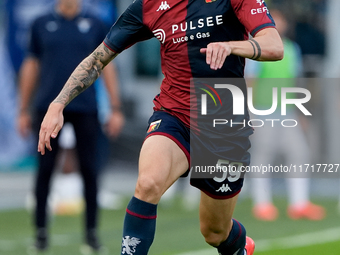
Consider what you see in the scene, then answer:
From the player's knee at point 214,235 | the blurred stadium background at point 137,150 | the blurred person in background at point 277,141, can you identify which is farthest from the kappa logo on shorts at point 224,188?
the blurred person in background at point 277,141

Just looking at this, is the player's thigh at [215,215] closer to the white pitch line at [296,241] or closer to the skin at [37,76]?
the white pitch line at [296,241]

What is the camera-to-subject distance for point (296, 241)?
7.55 m

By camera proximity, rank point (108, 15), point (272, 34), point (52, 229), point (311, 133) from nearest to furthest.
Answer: point (272, 34), point (52, 229), point (108, 15), point (311, 133)

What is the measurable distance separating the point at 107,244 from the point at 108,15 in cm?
646

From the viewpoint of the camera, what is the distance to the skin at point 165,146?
4227mm

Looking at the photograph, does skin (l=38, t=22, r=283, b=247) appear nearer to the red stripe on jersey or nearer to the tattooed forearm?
the tattooed forearm

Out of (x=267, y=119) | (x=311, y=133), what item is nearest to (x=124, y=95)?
(x=311, y=133)

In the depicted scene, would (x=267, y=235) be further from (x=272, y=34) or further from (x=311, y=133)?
(x=311, y=133)

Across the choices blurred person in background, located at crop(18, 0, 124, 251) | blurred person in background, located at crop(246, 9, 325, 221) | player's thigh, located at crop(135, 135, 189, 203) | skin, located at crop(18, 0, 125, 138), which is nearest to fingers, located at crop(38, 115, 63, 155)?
player's thigh, located at crop(135, 135, 189, 203)

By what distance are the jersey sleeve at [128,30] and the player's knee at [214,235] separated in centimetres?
149

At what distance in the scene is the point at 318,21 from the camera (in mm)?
14164

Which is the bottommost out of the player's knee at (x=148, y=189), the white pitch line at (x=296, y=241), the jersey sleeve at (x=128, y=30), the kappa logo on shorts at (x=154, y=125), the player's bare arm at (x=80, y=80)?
the white pitch line at (x=296, y=241)

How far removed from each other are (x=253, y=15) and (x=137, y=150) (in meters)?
9.35

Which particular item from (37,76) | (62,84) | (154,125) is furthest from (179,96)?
(37,76)
